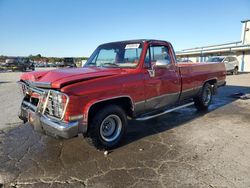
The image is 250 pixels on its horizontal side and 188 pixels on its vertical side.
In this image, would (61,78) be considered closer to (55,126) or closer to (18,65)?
(55,126)

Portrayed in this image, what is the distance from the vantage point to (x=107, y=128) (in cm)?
438

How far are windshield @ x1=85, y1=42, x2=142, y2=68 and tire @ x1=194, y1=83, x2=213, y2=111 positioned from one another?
2987mm

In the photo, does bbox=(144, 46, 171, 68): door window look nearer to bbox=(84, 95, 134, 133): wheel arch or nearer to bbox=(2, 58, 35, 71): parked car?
bbox=(84, 95, 134, 133): wheel arch

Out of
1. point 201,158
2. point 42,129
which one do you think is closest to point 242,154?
point 201,158

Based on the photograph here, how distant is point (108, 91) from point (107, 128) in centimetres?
87

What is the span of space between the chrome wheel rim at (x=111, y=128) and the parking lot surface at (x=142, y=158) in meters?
0.28

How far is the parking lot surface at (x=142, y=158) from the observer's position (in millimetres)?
3225

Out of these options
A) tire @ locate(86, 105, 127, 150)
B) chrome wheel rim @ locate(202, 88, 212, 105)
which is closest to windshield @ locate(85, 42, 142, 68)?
tire @ locate(86, 105, 127, 150)

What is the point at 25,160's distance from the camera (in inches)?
155

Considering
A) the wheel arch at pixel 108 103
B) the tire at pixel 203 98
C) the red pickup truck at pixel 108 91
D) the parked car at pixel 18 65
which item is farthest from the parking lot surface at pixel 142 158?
the parked car at pixel 18 65

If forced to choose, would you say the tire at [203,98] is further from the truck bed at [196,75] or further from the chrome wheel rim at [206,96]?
the truck bed at [196,75]

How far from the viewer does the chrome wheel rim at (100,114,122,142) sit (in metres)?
→ 4.27

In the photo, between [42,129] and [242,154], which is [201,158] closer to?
[242,154]

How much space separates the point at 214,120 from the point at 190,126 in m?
0.95
